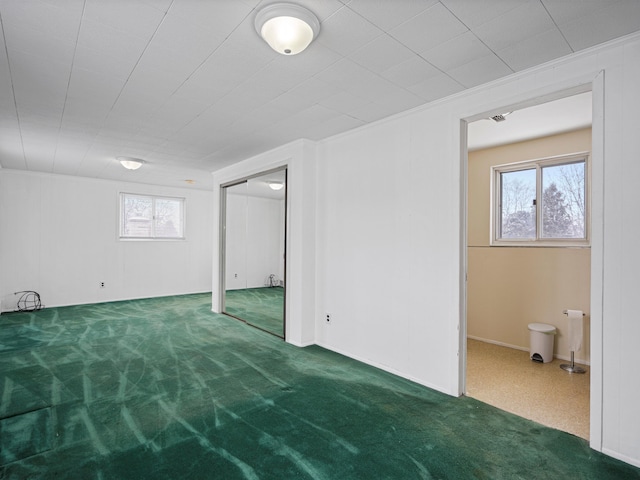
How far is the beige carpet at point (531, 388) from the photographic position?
2613 mm

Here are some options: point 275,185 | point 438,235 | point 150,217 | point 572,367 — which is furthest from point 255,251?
point 572,367

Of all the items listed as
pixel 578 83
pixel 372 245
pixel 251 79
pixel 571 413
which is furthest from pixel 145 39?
pixel 571 413

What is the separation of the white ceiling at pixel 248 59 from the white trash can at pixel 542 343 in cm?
284

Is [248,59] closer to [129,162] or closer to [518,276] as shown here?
[129,162]

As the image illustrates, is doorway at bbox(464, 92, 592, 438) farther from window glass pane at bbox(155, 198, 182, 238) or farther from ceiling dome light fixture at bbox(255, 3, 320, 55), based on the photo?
window glass pane at bbox(155, 198, 182, 238)

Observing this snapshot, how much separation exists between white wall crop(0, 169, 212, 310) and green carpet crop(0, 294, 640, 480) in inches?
116

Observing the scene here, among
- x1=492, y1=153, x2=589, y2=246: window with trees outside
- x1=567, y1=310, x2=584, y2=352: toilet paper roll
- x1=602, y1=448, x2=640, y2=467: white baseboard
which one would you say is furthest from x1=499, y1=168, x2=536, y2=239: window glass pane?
x1=602, y1=448, x2=640, y2=467: white baseboard

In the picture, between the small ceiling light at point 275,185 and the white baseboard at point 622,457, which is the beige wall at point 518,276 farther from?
the small ceiling light at point 275,185

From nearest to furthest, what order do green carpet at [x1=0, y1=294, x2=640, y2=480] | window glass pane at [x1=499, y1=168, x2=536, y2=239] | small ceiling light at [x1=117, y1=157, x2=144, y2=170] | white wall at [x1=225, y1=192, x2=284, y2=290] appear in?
1. green carpet at [x1=0, y1=294, x2=640, y2=480]
2. window glass pane at [x1=499, y1=168, x2=536, y2=239]
3. small ceiling light at [x1=117, y1=157, x2=144, y2=170]
4. white wall at [x1=225, y1=192, x2=284, y2=290]

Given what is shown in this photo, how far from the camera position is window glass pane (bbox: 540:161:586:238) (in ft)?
13.0

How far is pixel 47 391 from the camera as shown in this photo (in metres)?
2.94

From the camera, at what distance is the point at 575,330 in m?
3.61

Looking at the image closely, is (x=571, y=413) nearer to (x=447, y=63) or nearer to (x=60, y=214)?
(x=447, y=63)

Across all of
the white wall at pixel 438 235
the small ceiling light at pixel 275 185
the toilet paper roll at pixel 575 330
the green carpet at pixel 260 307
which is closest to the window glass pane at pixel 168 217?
the green carpet at pixel 260 307
